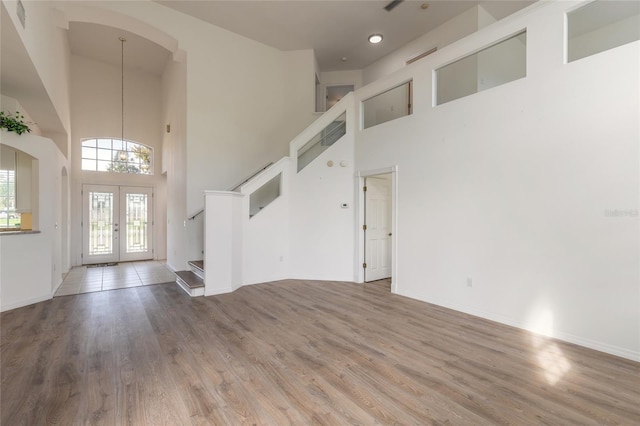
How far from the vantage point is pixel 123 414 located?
201cm

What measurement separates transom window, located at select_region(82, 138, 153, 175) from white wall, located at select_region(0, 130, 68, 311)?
3.37 metres

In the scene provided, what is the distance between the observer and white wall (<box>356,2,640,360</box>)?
2.92 m

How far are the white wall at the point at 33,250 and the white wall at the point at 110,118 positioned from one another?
3.24 meters

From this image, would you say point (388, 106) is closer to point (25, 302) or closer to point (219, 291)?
point (219, 291)

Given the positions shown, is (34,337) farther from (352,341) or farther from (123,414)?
(352,341)

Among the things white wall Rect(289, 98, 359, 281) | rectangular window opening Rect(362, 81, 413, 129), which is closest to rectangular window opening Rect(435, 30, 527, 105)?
rectangular window opening Rect(362, 81, 413, 129)

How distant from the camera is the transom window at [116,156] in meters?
8.12

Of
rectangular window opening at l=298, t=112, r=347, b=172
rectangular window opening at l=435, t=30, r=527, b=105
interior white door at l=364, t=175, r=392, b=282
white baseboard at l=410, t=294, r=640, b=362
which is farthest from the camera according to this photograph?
rectangular window opening at l=298, t=112, r=347, b=172

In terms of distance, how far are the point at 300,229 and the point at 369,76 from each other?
501 centimetres

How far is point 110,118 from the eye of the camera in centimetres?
827

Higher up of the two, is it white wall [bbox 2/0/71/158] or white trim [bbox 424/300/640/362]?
white wall [bbox 2/0/71/158]

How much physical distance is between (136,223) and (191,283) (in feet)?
16.3

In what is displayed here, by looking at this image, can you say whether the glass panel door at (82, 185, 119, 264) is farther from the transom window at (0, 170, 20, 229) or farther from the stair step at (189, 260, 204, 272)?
the stair step at (189, 260, 204, 272)

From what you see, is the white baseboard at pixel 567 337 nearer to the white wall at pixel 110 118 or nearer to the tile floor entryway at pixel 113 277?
the tile floor entryway at pixel 113 277
